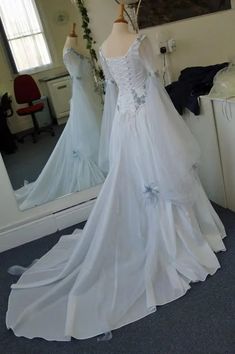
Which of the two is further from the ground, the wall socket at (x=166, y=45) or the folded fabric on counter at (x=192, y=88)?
the wall socket at (x=166, y=45)

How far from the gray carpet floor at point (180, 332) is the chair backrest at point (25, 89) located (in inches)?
54.7

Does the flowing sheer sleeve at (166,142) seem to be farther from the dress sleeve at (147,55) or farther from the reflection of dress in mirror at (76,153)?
the reflection of dress in mirror at (76,153)

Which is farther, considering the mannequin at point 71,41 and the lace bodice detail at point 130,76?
the mannequin at point 71,41

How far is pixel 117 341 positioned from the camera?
163 cm

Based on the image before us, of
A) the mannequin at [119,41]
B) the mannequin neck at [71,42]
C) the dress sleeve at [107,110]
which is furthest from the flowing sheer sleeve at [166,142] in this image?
the mannequin neck at [71,42]

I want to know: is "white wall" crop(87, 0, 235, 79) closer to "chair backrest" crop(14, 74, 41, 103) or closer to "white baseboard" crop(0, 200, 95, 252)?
"chair backrest" crop(14, 74, 41, 103)

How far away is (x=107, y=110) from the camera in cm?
218

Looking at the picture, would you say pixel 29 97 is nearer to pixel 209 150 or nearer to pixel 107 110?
pixel 107 110

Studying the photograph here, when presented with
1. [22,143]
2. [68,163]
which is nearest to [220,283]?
[68,163]

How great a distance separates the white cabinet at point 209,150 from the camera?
7.71 feet

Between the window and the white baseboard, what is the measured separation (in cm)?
106

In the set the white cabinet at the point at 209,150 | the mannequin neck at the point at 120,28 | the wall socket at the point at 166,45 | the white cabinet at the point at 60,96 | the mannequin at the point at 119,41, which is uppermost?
Result: the mannequin neck at the point at 120,28

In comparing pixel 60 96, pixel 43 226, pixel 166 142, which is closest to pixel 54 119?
pixel 60 96
